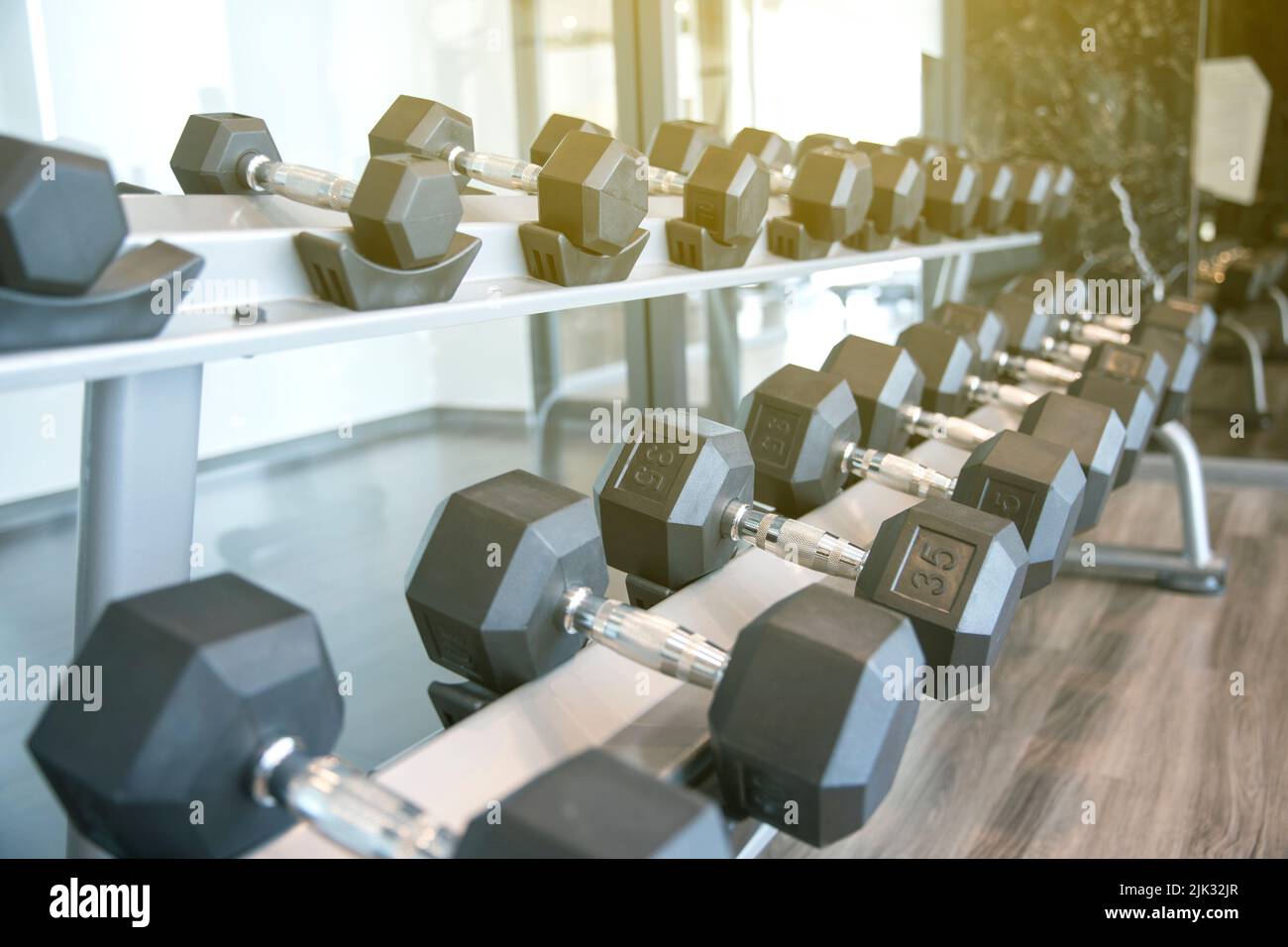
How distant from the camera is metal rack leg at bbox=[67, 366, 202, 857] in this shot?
0.59 m

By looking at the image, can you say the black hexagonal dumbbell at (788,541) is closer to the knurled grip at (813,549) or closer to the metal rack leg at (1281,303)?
the knurled grip at (813,549)

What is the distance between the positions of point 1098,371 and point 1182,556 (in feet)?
3.97

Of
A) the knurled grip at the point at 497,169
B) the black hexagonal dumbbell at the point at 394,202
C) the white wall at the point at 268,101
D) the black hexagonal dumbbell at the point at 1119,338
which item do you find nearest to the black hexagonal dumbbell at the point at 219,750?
the black hexagonal dumbbell at the point at 394,202

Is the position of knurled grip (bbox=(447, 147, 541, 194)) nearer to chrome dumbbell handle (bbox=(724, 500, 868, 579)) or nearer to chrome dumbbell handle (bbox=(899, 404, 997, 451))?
chrome dumbbell handle (bbox=(724, 500, 868, 579))

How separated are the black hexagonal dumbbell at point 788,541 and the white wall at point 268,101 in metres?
0.67

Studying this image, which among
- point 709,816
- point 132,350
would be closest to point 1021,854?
point 709,816

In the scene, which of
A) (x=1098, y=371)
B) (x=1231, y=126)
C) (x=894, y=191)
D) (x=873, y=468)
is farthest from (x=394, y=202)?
(x=1231, y=126)

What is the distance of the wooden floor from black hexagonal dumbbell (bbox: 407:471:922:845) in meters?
0.90

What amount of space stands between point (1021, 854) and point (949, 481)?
693 millimetres

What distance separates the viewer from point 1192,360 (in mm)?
1763

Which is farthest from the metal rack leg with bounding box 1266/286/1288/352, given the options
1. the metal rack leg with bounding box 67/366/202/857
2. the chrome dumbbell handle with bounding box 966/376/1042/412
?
the metal rack leg with bounding box 67/366/202/857

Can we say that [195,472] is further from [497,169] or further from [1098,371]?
[1098,371]

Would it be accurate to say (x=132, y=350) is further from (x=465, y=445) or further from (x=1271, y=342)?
(x=1271, y=342)

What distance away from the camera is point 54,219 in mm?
477
